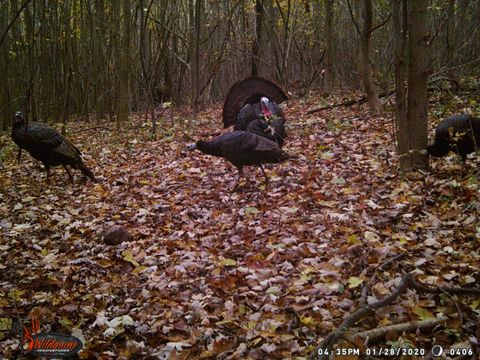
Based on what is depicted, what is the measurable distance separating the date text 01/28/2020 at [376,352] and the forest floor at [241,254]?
6cm

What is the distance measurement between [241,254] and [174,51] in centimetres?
1235

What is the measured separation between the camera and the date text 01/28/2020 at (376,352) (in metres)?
3.06

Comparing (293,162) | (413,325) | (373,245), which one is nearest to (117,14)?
(293,162)

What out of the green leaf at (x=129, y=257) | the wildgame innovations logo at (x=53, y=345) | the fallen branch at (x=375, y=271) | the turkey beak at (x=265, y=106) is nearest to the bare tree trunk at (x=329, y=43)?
the turkey beak at (x=265, y=106)

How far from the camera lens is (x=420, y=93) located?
6.11 meters

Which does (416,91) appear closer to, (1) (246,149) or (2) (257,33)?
(1) (246,149)

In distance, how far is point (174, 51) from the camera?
52.6 ft

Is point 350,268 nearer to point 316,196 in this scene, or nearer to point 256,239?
point 256,239

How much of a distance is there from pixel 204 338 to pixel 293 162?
513 cm

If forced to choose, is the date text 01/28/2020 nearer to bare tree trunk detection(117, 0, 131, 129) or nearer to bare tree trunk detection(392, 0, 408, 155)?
bare tree trunk detection(392, 0, 408, 155)

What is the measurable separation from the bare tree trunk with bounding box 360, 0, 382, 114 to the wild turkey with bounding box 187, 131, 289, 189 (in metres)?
4.04

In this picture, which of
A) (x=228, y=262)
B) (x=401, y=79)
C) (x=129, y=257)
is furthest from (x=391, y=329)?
(x=401, y=79)

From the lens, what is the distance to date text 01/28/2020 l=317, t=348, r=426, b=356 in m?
3.06

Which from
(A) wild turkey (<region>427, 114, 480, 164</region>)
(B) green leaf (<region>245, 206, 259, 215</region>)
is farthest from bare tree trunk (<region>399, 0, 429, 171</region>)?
(B) green leaf (<region>245, 206, 259, 215</region>)
